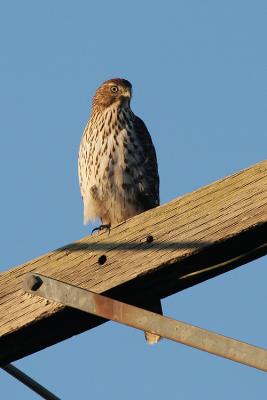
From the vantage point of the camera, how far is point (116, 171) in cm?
725

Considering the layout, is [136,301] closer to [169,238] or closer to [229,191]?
[169,238]

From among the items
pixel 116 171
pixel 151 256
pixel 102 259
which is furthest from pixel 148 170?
pixel 151 256

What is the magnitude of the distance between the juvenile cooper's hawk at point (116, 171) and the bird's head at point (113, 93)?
0.67 m

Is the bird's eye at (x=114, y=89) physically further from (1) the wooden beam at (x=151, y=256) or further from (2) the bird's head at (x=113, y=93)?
(1) the wooden beam at (x=151, y=256)

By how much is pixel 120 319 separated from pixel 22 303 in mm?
517

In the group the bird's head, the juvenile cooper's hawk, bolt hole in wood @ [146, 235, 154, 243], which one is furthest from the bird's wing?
bolt hole in wood @ [146, 235, 154, 243]

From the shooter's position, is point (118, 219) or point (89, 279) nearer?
point (89, 279)

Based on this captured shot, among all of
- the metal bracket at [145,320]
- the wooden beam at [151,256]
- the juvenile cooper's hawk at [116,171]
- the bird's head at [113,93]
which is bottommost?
the metal bracket at [145,320]

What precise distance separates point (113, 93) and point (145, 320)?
6289mm

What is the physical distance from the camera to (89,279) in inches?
126

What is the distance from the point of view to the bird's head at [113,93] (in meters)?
8.70

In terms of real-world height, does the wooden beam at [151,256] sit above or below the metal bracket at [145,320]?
above

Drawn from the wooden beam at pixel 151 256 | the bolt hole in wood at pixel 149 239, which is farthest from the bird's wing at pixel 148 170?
the bolt hole in wood at pixel 149 239

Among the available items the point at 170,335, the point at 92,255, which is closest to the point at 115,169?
the point at 92,255
